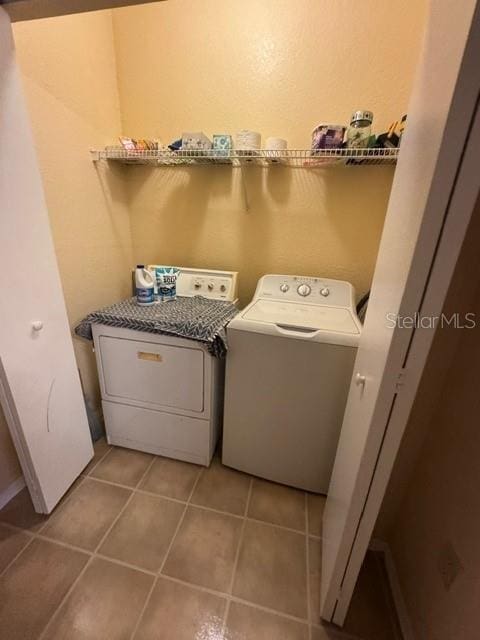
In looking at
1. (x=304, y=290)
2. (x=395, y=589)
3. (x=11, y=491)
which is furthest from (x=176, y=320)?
(x=395, y=589)

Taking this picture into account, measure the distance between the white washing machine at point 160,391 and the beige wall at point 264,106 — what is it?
0.49m

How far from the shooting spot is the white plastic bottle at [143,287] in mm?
1562

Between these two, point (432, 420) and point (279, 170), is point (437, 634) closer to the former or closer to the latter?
point (432, 420)

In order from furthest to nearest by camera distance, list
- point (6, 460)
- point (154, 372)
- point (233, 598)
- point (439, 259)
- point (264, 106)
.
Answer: point (264, 106), point (154, 372), point (6, 460), point (233, 598), point (439, 259)

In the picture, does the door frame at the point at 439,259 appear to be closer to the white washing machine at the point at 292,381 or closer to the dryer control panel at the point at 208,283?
the white washing machine at the point at 292,381

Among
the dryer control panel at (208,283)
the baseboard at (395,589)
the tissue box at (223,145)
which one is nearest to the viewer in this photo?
→ the baseboard at (395,589)

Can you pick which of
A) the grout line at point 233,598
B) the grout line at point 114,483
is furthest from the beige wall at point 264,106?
the grout line at point 233,598

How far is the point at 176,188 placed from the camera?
1762 millimetres

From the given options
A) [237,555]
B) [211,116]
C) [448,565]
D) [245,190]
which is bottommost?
[237,555]

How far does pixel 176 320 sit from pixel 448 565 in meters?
1.27

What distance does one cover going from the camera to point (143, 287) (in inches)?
61.6

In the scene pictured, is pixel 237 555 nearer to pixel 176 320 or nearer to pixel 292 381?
pixel 292 381

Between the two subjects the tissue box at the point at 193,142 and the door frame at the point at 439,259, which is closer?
the door frame at the point at 439,259

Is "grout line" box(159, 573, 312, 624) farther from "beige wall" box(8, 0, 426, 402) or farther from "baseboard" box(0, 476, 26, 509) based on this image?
"beige wall" box(8, 0, 426, 402)
